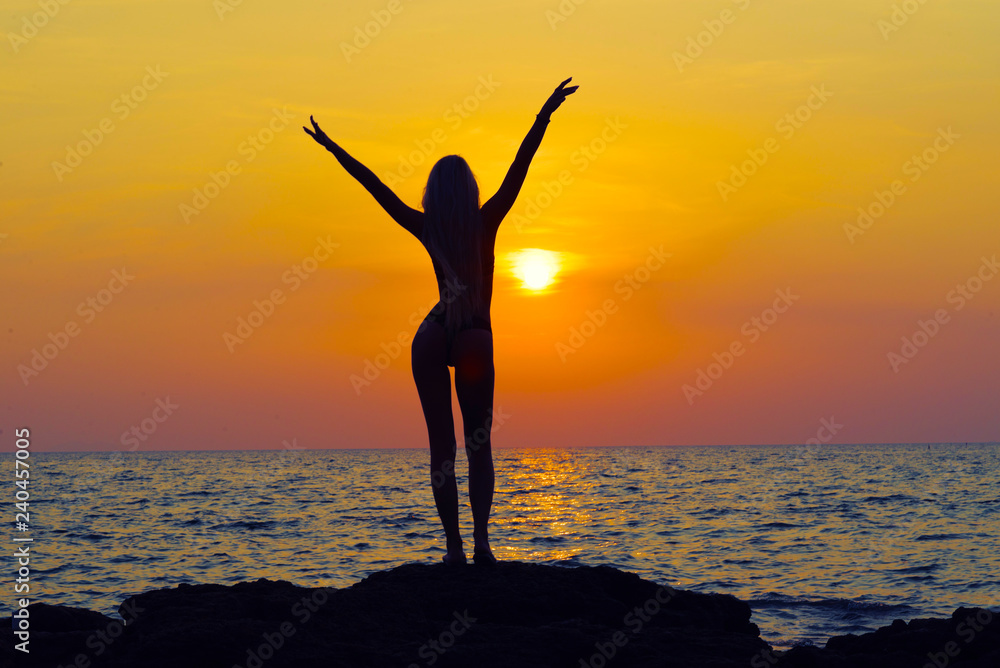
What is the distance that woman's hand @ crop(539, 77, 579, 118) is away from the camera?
5695mm

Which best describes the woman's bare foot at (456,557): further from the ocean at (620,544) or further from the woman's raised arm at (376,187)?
the ocean at (620,544)

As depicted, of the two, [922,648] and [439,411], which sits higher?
[439,411]

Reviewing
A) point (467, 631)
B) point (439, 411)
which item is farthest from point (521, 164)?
point (467, 631)

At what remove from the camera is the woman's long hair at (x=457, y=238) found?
572 cm

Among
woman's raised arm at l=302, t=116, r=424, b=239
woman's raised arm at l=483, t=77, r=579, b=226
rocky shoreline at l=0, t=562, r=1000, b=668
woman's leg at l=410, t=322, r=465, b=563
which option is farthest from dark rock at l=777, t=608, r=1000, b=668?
woman's raised arm at l=302, t=116, r=424, b=239

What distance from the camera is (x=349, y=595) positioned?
523 cm

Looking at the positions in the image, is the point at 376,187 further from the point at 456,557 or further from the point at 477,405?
the point at 456,557

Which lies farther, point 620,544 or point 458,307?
point 620,544

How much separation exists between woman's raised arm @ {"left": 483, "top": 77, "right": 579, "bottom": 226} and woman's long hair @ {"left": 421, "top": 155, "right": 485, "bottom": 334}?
128 mm

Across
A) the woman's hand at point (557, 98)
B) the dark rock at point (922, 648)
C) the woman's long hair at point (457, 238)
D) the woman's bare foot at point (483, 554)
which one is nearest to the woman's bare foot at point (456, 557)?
the woman's bare foot at point (483, 554)

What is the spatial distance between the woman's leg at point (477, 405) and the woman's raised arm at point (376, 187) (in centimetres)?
87

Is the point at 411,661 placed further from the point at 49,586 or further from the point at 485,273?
the point at 49,586

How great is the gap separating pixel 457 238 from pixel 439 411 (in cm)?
120

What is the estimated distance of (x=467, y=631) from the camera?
4770 millimetres
